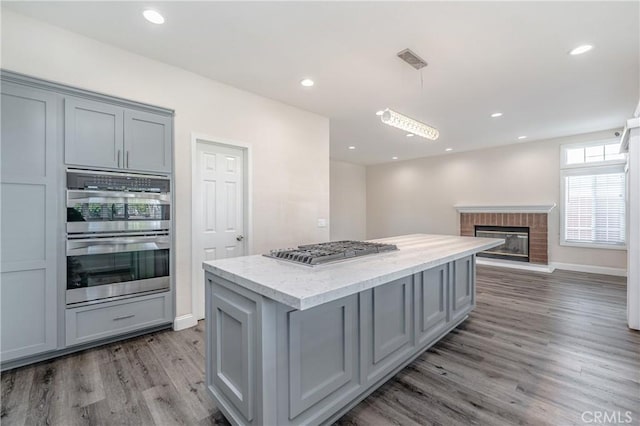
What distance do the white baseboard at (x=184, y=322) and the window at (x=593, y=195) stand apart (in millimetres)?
6823

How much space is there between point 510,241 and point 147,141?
700cm

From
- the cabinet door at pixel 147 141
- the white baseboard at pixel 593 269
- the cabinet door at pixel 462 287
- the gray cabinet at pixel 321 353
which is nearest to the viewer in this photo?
the gray cabinet at pixel 321 353

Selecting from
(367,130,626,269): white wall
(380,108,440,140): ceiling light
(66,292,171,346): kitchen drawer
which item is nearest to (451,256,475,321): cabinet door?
(380,108,440,140): ceiling light

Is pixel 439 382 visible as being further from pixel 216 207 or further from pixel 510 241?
pixel 510 241

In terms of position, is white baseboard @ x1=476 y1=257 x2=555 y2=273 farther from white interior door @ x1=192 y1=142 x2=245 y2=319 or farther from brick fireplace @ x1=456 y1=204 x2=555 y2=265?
white interior door @ x1=192 y1=142 x2=245 y2=319

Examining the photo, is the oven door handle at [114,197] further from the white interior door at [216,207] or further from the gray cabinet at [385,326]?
the gray cabinet at [385,326]

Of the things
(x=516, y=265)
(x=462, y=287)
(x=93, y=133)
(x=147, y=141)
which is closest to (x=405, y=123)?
(x=462, y=287)

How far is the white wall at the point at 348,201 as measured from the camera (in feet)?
26.5

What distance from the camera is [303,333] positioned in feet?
4.81

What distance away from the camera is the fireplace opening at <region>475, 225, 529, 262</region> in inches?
237

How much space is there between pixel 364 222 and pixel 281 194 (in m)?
5.60

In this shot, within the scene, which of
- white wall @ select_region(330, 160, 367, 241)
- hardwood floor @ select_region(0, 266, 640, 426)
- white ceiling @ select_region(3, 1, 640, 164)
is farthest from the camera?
white wall @ select_region(330, 160, 367, 241)

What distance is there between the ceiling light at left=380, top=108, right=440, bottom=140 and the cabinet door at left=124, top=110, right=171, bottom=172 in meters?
2.15

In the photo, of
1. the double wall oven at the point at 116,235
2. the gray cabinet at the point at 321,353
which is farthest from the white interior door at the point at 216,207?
the gray cabinet at the point at 321,353
